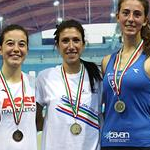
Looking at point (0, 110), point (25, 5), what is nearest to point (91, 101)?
point (0, 110)

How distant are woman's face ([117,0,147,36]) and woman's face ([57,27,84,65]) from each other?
0.98ft

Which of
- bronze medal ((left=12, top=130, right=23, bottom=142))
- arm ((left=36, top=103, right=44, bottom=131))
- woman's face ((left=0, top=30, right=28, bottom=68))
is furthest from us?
arm ((left=36, top=103, right=44, bottom=131))

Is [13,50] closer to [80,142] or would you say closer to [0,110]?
[0,110]

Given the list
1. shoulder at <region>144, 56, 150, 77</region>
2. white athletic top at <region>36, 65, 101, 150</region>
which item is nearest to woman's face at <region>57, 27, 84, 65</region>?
white athletic top at <region>36, 65, 101, 150</region>

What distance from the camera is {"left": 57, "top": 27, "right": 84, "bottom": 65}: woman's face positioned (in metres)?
2.27

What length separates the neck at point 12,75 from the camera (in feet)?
7.50

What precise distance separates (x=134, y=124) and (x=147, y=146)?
0.13 meters

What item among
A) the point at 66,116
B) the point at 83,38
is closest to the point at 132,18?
the point at 83,38

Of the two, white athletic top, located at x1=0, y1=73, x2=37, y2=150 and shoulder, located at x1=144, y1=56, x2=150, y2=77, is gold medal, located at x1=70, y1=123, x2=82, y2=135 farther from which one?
shoulder, located at x1=144, y1=56, x2=150, y2=77

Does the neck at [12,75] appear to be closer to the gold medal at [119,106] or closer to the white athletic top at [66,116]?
the white athletic top at [66,116]

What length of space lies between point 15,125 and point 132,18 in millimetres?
883

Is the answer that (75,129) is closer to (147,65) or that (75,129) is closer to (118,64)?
(118,64)

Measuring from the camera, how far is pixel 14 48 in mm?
2258

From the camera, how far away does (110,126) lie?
2064 millimetres
